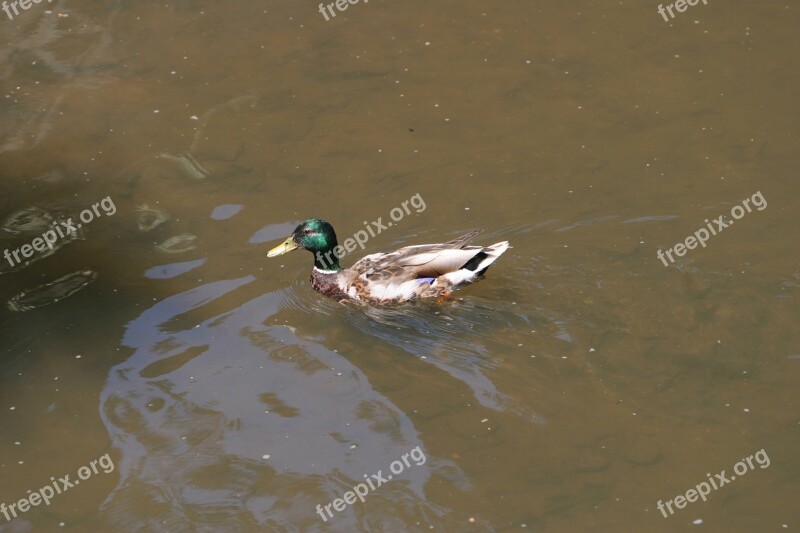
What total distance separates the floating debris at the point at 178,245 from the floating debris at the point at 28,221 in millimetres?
1213

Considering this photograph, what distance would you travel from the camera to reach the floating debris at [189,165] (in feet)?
33.8

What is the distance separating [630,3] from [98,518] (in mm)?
8773

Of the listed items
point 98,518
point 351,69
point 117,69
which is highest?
point 117,69

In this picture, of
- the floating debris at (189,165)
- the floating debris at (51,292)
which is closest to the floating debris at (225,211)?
the floating debris at (189,165)

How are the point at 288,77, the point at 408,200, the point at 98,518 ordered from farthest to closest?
1. the point at 288,77
2. the point at 408,200
3. the point at 98,518

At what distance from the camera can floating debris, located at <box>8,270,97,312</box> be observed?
344 inches

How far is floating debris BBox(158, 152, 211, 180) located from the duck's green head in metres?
1.73

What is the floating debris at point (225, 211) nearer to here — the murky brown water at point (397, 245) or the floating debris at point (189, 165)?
the murky brown water at point (397, 245)

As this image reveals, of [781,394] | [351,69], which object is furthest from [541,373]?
[351,69]

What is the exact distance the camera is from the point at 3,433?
7.48 meters

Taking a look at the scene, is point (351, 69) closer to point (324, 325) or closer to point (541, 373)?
point (324, 325)

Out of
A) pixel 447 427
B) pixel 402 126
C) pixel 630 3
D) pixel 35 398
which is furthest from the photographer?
pixel 630 3

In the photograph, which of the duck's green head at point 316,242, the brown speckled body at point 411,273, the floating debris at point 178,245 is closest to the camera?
the brown speckled body at point 411,273

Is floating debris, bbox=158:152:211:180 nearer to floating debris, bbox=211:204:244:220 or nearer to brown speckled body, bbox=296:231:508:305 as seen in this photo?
floating debris, bbox=211:204:244:220
